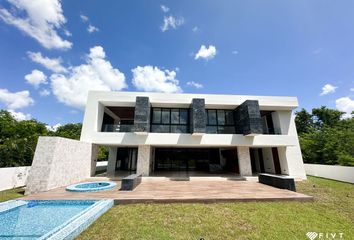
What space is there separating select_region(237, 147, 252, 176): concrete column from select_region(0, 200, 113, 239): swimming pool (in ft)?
34.9

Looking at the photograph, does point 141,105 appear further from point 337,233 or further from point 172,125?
point 337,233

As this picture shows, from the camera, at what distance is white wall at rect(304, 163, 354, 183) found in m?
11.5

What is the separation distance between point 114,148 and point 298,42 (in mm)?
18930

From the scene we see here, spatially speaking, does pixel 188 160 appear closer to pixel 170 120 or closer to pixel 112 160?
pixel 170 120

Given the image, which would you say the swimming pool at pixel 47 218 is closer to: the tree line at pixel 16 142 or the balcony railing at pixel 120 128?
the balcony railing at pixel 120 128

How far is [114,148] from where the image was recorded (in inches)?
645

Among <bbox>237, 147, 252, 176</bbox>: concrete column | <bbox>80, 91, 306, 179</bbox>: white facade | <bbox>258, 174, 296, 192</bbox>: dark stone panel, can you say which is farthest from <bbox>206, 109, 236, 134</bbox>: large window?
<bbox>258, 174, 296, 192</bbox>: dark stone panel

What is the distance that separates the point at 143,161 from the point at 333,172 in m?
16.3

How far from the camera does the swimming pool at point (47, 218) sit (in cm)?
383

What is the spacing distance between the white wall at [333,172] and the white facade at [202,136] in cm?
245

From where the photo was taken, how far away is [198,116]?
11656 mm

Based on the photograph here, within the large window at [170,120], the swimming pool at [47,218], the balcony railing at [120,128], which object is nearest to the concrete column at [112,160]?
the balcony railing at [120,128]

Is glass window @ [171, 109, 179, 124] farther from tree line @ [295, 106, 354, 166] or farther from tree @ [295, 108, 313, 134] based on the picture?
tree @ [295, 108, 313, 134]

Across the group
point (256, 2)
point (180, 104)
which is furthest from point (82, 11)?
point (256, 2)
